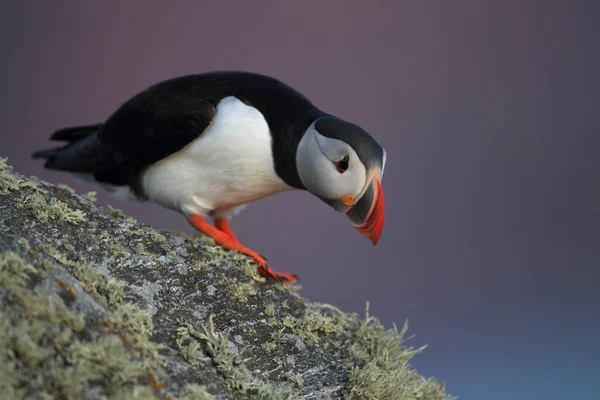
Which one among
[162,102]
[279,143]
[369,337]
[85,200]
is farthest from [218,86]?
[369,337]

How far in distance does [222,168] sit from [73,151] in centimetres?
91

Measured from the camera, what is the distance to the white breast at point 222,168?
2.70 m

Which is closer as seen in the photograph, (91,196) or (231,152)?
(91,196)

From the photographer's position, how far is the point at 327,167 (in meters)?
2.49

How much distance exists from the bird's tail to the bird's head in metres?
1.17

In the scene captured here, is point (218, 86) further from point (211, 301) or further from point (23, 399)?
point (23, 399)

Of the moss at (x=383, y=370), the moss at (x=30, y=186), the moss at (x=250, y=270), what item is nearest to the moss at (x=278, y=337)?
the moss at (x=383, y=370)

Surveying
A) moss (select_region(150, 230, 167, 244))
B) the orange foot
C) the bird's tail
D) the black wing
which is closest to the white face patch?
the orange foot

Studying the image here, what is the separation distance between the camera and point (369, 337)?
2.43m

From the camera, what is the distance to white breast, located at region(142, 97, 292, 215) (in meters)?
2.70

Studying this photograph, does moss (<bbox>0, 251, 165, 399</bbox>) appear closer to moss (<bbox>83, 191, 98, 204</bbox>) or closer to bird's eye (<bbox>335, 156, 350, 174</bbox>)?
moss (<bbox>83, 191, 98, 204</bbox>)

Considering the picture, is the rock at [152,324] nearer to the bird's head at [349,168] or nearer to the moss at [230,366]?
the moss at [230,366]

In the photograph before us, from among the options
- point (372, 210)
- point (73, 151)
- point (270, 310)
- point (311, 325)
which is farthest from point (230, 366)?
point (73, 151)

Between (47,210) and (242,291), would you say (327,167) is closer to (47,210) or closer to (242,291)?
(242,291)
